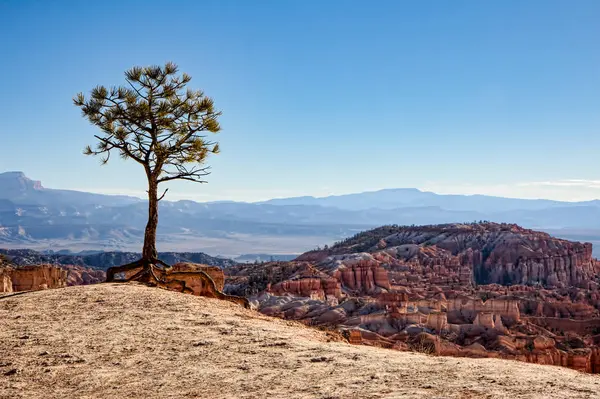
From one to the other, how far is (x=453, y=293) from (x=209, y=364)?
61005 millimetres

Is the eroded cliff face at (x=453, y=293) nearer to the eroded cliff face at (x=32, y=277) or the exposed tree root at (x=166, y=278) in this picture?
the exposed tree root at (x=166, y=278)

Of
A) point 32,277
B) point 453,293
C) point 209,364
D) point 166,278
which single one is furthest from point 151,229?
point 453,293

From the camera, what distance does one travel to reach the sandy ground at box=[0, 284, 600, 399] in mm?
7062

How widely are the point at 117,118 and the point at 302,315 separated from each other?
1652 inches

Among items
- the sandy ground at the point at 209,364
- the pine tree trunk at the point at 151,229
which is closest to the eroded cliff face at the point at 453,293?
the pine tree trunk at the point at 151,229

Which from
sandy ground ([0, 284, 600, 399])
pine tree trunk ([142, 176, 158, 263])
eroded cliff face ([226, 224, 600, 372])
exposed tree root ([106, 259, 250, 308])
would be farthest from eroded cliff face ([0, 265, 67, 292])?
sandy ground ([0, 284, 600, 399])

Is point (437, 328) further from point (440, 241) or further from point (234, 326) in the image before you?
point (440, 241)

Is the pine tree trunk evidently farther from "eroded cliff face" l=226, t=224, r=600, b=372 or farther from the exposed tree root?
"eroded cliff face" l=226, t=224, r=600, b=372

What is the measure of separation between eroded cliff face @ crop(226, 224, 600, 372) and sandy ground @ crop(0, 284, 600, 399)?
7097mm

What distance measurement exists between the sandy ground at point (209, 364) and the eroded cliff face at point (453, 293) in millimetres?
7097

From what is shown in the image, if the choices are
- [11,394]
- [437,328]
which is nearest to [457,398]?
[11,394]

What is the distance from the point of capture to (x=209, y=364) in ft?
27.3

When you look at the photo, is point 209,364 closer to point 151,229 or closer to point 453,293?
point 151,229

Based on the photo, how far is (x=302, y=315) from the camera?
180ft
